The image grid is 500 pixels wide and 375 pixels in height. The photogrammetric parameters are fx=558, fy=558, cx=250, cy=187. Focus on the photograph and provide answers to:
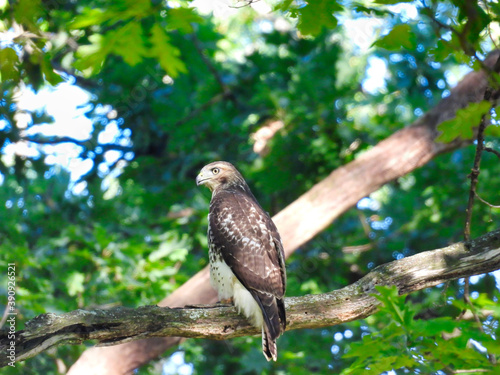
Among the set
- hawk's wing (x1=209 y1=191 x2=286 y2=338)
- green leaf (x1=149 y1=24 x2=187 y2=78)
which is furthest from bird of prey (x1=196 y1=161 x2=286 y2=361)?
green leaf (x1=149 y1=24 x2=187 y2=78)

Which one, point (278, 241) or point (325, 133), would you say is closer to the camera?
point (278, 241)

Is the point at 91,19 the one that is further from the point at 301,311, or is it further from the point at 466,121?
the point at 301,311

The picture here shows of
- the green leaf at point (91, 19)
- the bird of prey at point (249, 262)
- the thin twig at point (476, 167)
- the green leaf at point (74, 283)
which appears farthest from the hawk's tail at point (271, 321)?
the green leaf at point (74, 283)

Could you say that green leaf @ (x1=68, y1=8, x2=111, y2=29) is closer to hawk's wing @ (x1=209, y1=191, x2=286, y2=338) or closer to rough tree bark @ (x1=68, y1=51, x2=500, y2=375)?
hawk's wing @ (x1=209, y1=191, x2=286, y2=338)

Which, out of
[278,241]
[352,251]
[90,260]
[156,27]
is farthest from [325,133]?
[156,27]

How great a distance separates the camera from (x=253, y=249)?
4.82 meters

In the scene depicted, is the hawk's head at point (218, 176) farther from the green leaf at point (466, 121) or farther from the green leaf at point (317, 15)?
the green leaf at point (466, 121)

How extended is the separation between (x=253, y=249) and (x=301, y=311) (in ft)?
2.79

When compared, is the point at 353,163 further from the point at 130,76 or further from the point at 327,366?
the point at 130,76

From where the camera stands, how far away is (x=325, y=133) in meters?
7.82

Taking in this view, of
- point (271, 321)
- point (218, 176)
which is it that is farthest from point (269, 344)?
point (218, 176)

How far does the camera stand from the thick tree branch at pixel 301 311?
349cm

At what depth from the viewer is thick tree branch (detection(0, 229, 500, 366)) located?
3494 mm

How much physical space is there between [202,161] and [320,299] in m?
5.54
